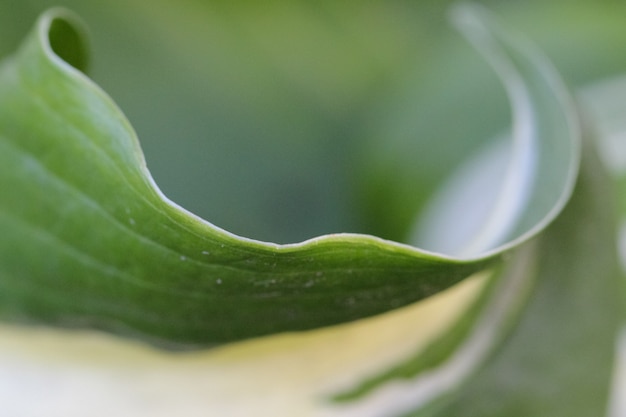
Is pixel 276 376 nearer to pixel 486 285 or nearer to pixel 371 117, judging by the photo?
pixel 486 285

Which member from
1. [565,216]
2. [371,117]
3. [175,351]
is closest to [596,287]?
[565,216]

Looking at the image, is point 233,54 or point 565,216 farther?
point 233,54

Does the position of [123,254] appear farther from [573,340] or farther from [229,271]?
[573,340]

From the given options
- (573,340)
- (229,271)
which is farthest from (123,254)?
(573,340)

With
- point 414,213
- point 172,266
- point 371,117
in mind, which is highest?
point 371,117

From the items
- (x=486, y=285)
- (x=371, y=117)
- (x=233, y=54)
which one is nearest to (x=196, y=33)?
(x=233, y=54)

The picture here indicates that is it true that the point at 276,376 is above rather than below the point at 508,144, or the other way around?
below

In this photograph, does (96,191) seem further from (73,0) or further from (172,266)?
(73,0)
